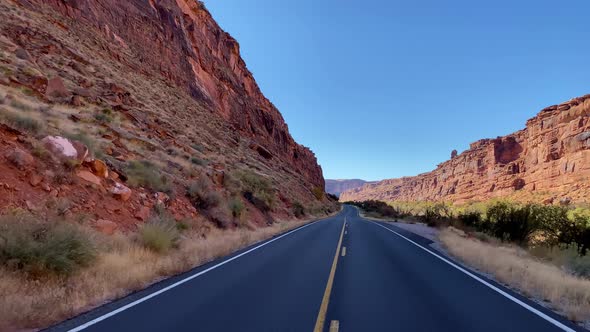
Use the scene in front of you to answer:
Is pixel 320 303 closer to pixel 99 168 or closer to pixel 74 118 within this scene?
pixel 99 168

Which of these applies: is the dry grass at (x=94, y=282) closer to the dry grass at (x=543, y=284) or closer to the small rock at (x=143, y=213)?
the small rock at (x=143, y=213)

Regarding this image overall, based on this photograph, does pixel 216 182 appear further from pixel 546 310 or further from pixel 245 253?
pixel 546 310

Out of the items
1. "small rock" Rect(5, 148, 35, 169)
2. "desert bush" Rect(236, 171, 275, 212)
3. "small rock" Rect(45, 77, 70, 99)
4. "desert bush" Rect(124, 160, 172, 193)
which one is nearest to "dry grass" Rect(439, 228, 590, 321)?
"desert bush" Rect(124, 160, 172, 193)

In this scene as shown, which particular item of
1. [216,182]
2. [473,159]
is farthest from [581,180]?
[216,182]

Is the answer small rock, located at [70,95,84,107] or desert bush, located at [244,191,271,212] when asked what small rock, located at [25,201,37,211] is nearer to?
small rock, located at [70,95,84,107]

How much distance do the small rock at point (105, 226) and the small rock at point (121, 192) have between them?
1853mm

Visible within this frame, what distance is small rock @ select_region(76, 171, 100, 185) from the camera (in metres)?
12.3

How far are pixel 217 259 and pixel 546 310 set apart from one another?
839 centimetres

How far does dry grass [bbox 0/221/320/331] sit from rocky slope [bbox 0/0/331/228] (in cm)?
257

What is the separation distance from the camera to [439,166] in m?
179

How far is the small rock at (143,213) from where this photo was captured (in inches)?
515

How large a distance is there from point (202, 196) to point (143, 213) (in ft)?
16.4

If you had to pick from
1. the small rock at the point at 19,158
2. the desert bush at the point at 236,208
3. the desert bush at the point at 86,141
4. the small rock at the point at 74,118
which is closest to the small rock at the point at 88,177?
the small rock at the point at 19,158

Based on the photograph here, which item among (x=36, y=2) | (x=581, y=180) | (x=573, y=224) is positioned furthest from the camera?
(x=581, y=180)
